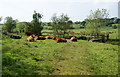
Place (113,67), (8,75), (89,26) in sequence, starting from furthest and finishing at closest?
(89,26)
(113,67)
(8,75)

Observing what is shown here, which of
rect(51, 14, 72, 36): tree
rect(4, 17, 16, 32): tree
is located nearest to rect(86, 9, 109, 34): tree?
rect(51, 14, 72, 36): tree

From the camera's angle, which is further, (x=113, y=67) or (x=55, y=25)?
(x=55, y=25)

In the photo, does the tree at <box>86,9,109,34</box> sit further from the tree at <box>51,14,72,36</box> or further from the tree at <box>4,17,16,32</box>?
the tree at <box>4,17,16,32</box>

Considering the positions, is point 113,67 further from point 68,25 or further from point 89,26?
point 68,25

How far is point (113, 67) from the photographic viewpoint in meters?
11.2

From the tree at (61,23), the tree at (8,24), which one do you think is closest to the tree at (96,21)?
the tree at (61,23)

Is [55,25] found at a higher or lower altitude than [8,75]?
higher

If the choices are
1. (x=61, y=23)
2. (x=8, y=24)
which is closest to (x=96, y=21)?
(x=61, y=23)

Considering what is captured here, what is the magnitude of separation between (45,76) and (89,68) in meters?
3.82

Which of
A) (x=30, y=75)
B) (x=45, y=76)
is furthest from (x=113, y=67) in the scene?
(x=30, y=75)

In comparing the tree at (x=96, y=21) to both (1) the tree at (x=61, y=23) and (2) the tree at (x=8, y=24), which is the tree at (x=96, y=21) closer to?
(1) the tree at (x=61, y=23)

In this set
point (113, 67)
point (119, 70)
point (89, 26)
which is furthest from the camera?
point (89, 26)

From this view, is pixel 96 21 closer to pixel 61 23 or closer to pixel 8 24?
pixel 61 23

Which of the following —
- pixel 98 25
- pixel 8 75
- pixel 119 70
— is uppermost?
pixel 98 25
